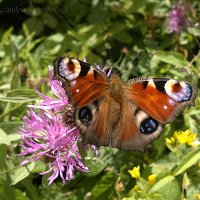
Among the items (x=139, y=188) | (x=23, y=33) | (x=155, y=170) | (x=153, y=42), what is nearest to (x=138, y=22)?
(x=153, y=42)

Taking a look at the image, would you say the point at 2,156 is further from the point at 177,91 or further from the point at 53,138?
the point at 177,91

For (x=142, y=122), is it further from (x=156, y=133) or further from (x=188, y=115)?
(x=188, y=115)

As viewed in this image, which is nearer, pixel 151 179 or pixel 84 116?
pixel 84 116

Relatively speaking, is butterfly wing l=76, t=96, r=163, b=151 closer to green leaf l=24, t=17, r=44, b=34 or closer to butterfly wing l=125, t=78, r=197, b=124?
butterfly wing l=125, t=78, r=197, b=124

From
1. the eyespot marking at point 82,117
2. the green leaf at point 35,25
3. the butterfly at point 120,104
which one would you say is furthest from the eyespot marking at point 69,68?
the green leaf at point 35,25

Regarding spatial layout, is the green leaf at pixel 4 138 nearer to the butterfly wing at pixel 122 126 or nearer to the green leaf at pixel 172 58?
the butterfly wing at pixel 122 126

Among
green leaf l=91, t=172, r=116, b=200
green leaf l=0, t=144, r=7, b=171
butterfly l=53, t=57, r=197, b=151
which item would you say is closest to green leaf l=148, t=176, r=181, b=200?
butterfly l=53, t=57, r=197, b=151

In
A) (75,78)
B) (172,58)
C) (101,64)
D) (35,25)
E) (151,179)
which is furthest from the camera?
(35,25)

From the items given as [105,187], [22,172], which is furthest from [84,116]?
[105,187]
